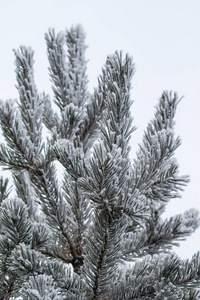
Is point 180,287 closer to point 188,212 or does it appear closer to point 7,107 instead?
point 188,212

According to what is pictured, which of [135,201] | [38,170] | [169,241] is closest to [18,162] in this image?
[38,170]

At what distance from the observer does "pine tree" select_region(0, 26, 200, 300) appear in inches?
27.5

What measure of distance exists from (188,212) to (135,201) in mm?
333

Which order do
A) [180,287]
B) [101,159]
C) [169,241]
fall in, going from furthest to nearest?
[169,241], [180,287], [101,159]

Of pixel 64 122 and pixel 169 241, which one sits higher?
pixel 64 122

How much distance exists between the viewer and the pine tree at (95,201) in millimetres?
698

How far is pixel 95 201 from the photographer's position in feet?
2.33

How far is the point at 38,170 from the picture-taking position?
846 millimetres

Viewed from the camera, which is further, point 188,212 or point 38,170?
point 188,212

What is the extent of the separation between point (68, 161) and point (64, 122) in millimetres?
→ 164

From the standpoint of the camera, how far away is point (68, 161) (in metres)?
0.70

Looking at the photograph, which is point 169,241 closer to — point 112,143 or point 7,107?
point 112,143

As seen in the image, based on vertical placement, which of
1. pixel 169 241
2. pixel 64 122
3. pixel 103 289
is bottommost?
pixel 103 289

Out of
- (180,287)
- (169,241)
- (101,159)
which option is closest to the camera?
(101,159)
